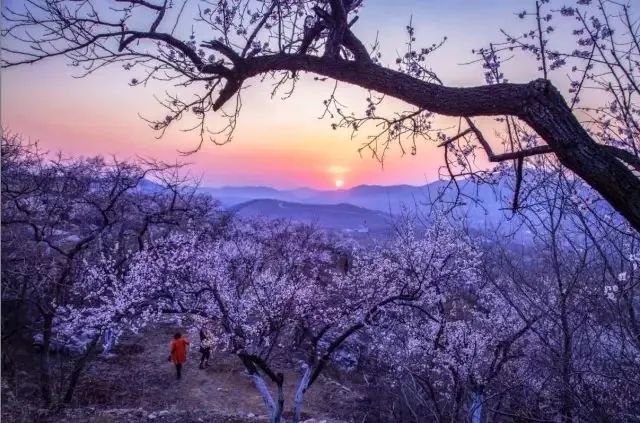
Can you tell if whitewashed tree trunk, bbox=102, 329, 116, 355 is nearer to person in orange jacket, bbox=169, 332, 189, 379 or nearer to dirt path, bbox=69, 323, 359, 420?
dirt path, bbox=69, 323, 359, 420

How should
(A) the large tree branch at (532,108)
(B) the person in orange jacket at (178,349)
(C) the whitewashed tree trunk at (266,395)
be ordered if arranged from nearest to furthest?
(A) the large tree branch at (532,108), (C) the whitewashed tree trunk at (266,395), (B) the person in orange jacket at (178,349)

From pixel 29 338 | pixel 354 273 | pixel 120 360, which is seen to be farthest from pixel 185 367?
pixel 354 273

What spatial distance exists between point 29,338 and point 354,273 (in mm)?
10579

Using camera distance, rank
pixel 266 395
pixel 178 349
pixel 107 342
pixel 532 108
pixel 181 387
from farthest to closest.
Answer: pixel 107 342, pixel 181 387, pixel 178 349, pixel 266 395, pixel 532 108

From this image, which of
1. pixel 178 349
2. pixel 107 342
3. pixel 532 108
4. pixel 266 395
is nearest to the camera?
pixel 532 108

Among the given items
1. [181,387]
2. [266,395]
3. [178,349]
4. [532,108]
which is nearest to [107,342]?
[181,387]

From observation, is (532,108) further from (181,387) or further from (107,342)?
(107,342)

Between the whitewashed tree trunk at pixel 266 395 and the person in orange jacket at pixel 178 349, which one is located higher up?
the whitewashed tree trunk at pixel 266 395

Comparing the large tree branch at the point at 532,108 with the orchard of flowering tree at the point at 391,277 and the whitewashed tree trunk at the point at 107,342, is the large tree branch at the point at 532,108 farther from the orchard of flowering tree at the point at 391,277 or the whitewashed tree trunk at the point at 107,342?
the whitewashed tree trunk at the point at 107,342

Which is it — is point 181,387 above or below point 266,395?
below

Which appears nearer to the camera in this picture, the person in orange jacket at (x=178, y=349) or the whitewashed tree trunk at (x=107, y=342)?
the person in orange jacket at (x=178, y=349)

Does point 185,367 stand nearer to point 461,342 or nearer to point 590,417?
point 461,342

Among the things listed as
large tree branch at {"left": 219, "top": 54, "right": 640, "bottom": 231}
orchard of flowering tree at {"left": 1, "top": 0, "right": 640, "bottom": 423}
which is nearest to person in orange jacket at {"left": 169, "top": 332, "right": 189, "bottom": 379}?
orchard of flowering tree at {"left": 1, "top": 0, "right": 640, "bottom": 423}

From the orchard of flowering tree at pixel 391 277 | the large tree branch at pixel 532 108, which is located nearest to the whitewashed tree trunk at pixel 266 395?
the orchard of flowering tree at pixel 391 277
